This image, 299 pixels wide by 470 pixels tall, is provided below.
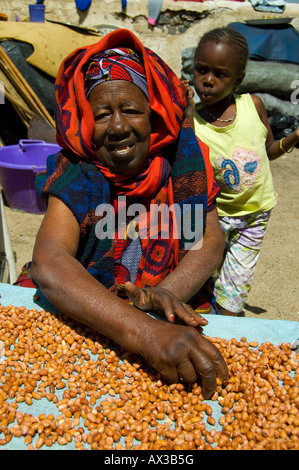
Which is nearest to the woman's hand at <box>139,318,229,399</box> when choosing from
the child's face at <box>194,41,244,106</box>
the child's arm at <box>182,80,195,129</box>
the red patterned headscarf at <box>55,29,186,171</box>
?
the red patterned headscarf at <box>55,29,186,171</box>

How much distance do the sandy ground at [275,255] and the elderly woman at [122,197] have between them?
195 centimetres

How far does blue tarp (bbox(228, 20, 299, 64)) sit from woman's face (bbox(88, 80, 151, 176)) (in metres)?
6.49

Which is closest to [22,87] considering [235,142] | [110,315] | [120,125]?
[235,142]

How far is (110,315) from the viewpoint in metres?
1.67

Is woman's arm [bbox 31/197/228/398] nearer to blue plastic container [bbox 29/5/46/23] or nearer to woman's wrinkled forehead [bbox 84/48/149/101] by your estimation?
woman's wrinkled forehead [bbox 84/48/149/101]

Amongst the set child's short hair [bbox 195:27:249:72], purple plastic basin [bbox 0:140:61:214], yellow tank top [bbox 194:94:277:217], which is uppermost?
child's short hair [bbox 195:27:249:72]

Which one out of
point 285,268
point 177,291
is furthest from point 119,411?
point 285,268

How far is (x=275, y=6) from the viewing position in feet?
26.4

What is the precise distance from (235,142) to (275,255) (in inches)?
92.3

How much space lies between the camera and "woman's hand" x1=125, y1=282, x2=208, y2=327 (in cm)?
158

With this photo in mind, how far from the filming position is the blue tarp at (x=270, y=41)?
7.62 metres

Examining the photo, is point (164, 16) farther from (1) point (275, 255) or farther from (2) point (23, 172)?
(1) point (275, 255)

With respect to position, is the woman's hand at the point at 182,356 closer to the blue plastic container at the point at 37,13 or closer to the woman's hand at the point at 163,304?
the woman's hand at the point at 163,304

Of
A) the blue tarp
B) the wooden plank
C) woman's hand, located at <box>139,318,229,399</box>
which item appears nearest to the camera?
woman's hand, located at <box>139,318,229,399</box>
